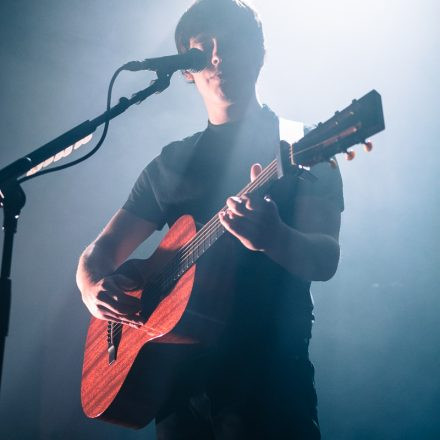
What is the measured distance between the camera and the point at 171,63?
63.7 inches

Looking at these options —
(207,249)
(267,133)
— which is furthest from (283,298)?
(267,133)

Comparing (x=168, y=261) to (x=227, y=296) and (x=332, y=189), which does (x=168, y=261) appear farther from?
(x=332, y=189)

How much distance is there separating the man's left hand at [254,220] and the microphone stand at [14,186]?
0.52m

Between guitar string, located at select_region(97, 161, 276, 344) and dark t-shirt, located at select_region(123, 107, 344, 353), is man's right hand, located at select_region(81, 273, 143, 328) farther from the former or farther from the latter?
dark t-shirt, located at select_region(123, 107, 344, 353)

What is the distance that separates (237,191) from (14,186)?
33.6 inches

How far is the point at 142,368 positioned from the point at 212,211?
677 mm

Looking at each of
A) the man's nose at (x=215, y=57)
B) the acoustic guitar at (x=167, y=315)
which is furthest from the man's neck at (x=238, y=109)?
the acoustic guitar at (x=167, y=315)

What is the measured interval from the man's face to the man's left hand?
0.89 m

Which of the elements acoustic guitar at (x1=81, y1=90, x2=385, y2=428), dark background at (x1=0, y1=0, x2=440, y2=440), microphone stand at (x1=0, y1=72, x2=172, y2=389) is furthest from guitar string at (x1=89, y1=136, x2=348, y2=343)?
dark background at (x1=0, y1=0, x2=440, y2=440)

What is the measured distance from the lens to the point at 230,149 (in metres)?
2.02

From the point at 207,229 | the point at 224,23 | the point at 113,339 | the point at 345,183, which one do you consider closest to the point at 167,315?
the point at 207,229

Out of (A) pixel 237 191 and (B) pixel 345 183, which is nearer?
(A) pixel 237 191

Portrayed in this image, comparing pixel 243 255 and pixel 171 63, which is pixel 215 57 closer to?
pixel 171 63

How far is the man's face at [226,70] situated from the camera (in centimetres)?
203
